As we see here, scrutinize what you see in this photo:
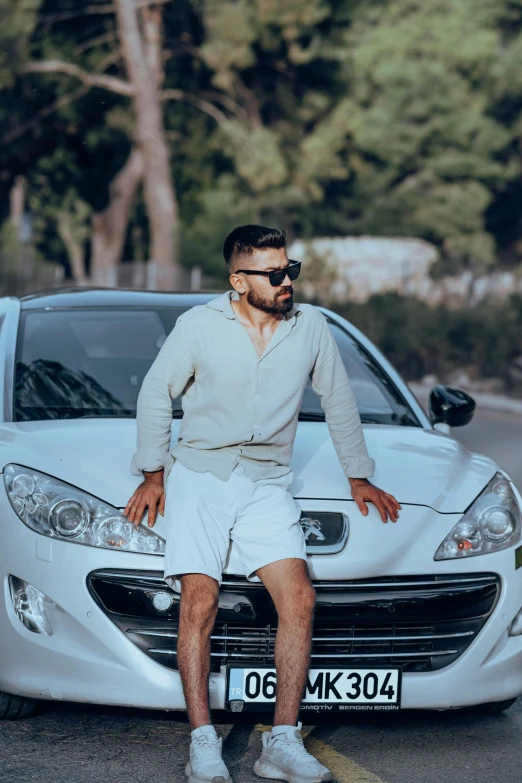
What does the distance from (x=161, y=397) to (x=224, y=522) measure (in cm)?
41

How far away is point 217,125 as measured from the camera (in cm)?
4475

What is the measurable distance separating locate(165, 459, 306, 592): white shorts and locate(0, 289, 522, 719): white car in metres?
0.07

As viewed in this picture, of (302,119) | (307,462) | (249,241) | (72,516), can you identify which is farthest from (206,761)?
(302,119)

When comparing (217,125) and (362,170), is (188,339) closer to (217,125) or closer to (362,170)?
(217,125)

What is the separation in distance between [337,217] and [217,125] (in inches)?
358

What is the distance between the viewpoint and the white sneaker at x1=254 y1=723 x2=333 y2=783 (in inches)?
153

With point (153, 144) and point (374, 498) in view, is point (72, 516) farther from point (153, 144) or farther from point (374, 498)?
point (153, 144)

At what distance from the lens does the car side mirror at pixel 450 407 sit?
5.50 meters

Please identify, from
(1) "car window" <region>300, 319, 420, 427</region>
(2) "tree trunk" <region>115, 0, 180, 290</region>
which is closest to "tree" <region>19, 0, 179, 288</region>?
(2) "tree trunk" <region>115, 0, 180, 290</region>

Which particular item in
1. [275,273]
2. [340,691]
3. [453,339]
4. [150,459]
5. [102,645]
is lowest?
[453,339]

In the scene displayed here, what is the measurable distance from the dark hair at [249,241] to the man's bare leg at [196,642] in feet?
3.23

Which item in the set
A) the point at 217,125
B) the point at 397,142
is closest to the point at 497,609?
the point at 217,125

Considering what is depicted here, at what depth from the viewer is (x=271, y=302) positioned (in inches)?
168

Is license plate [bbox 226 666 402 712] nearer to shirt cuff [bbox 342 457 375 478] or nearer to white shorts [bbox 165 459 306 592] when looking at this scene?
white shorts [bbox 165 459 306 592]
